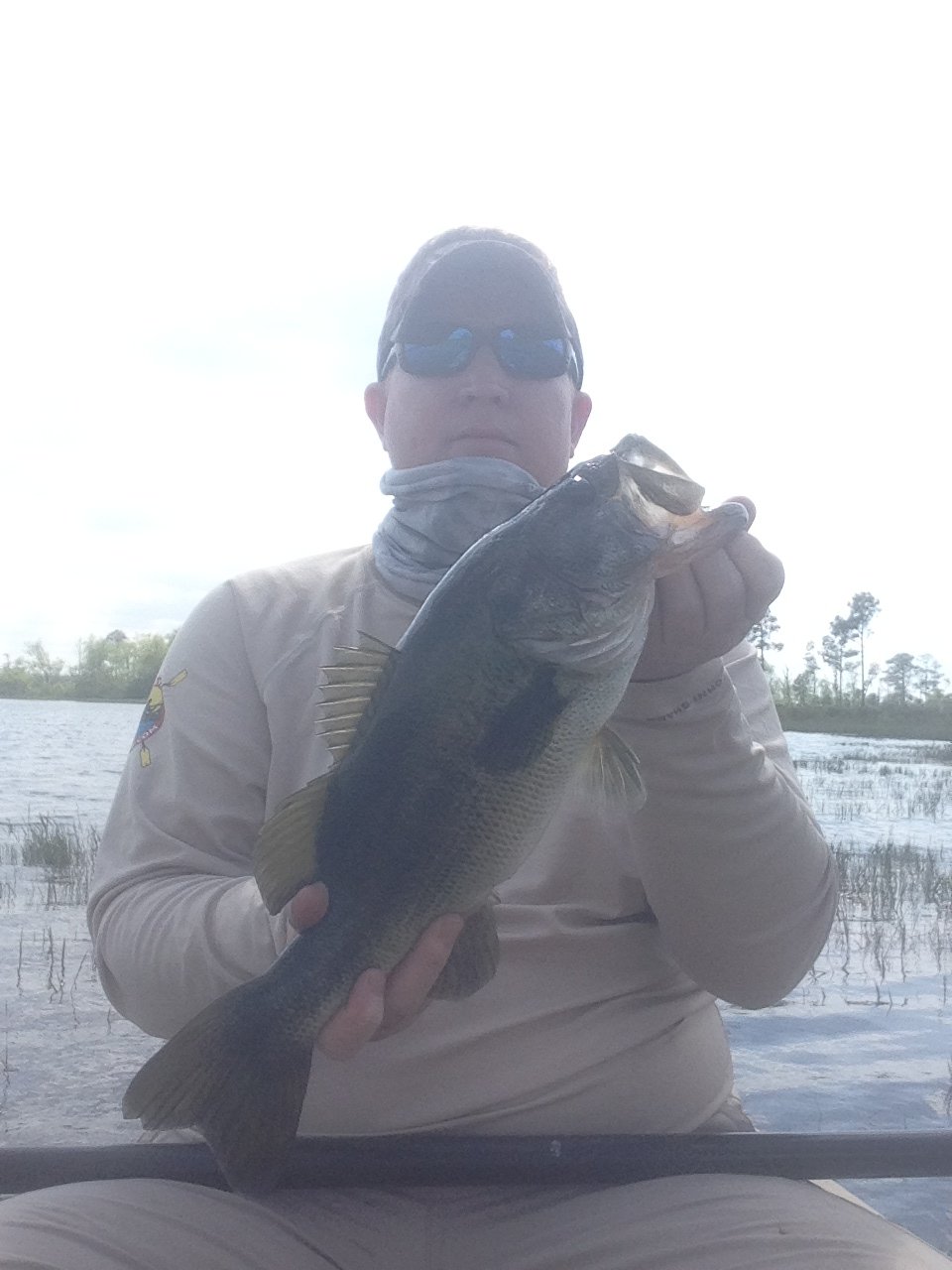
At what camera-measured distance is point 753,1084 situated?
5.73 m

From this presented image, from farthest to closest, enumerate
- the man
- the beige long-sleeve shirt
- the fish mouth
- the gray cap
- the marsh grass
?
the marsh grass → the gray cap → the beige long-sleeve shirt → the man → the fish mouth

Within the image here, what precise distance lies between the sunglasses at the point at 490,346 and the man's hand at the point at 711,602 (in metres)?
1.42

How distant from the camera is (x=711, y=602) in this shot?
6.76 feet

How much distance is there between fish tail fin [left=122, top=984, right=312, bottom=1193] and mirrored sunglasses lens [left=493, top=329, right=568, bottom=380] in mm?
2055

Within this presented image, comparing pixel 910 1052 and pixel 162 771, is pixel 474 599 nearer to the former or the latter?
pixel 162 771

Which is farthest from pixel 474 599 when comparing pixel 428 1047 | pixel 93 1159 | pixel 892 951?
pixel 892 951

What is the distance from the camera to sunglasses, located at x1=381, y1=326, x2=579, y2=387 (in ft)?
10.9

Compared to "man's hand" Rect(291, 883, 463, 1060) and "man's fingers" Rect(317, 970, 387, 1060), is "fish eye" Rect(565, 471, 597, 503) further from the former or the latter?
"man's fingers" Rect(317, 970, 387, 1060)

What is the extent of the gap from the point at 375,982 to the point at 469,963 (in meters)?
0.20

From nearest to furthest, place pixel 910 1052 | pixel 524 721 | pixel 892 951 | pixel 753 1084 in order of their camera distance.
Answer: pixel 524 721 < pixel 753 1084 < pixel 910 1052 < pixel 892 951

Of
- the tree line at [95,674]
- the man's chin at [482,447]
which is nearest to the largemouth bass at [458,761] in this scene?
the man's chin at [482,447]

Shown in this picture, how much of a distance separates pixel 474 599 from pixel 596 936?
3.63 feet

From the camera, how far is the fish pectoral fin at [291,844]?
210 cm

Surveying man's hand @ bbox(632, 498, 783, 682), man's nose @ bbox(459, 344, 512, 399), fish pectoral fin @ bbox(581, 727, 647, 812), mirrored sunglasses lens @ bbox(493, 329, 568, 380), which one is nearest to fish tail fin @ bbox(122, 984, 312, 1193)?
fish pectoral fin @ bbox(581, 727, 647, 812)
